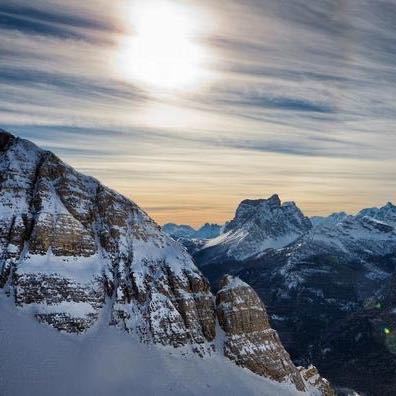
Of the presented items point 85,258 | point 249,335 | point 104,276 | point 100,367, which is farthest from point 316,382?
point 85,258

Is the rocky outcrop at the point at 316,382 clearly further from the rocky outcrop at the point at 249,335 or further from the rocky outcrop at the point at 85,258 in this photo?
the rocky outcrop at the point at 85,258

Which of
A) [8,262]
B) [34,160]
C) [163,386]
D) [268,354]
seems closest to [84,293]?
[8,262]

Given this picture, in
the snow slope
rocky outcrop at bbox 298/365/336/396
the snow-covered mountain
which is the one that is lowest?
rocky outcrop at bbox 298/365/336/396

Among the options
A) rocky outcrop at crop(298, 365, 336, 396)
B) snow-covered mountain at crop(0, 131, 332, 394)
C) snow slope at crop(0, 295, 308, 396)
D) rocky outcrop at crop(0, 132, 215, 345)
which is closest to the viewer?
snow slope at crop(0, 295, 308, 396)

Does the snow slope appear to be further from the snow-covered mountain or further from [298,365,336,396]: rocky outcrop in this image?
[298,365,336,396]: rocky outcrop

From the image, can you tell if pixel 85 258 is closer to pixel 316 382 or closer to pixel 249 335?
pixel 249 335

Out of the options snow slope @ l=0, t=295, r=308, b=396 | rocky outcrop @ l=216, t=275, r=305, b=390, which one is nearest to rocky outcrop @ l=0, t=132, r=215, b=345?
snow slope @ l=0, t=295, r=308, b=396

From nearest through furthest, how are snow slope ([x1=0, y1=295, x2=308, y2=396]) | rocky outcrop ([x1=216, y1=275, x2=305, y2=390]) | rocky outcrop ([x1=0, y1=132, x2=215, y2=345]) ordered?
snow slope ([x1=0, y1=295, x2=308, y2=396]) → rocky outcrop ([x1=0, y1=132, x2=215, y2=345]) → rocky outcrop ([x1=216, y1=275, x2=305, y2=390])

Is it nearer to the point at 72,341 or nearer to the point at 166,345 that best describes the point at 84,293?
the point at 72,341
